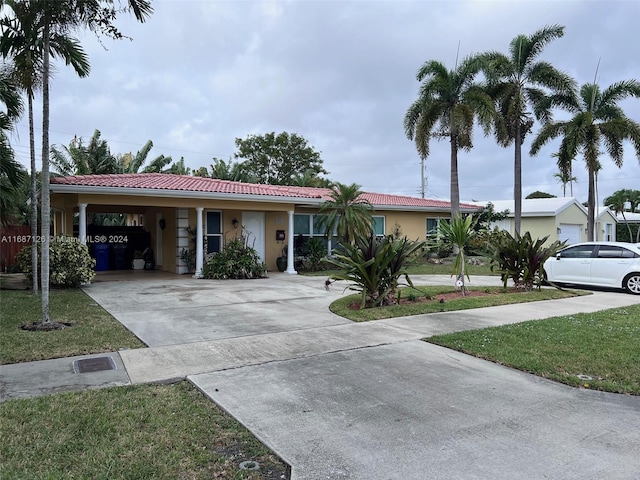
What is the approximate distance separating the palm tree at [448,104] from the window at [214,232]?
10838mm

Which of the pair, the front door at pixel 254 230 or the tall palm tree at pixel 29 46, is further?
the front door at pixel 254 230

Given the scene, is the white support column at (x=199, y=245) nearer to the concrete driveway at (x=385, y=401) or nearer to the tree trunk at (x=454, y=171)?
the concrete driveway at (x=385, y=401)

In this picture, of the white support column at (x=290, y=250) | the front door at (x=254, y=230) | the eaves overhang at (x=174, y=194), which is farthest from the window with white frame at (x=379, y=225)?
the front door at (x=254, y=230)

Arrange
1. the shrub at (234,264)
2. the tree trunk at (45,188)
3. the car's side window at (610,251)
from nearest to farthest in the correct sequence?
the tree trunk at (45,188) < the car's side window at (610,251) < the shrub at (234,264)

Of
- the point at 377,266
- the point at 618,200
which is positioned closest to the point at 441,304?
the point at 377,266

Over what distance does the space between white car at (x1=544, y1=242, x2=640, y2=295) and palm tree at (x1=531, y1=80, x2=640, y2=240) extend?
11150 mm

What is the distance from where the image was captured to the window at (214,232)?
669 inches

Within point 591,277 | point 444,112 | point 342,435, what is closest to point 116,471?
point 342,435

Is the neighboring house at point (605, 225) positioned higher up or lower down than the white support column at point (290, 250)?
higher up

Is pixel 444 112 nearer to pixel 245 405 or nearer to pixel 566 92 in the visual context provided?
pixel 566 92

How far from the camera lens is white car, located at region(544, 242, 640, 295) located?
1211cm

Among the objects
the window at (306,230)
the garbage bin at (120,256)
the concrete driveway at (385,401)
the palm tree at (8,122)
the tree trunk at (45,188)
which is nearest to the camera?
the concrete driveway at (385,401)

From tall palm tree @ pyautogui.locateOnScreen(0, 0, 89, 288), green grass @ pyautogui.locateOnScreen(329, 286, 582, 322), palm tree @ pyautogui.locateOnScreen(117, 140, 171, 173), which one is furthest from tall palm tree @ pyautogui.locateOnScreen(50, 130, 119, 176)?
green grass @ pyautogui.locateOnScreen(329, 286, 582, 322)

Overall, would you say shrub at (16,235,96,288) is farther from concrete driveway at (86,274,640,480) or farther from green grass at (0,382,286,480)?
green grass at (0,382,286,480)
